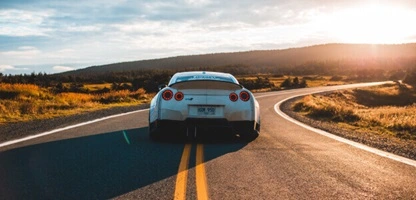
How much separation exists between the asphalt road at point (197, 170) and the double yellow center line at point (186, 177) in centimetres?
1

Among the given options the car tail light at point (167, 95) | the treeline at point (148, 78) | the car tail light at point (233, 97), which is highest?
the car tail light at point (167, 95)

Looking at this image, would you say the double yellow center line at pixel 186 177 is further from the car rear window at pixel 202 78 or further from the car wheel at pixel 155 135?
the car rear window at pixel 202 78

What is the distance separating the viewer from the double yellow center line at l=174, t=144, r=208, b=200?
4658 millimetres

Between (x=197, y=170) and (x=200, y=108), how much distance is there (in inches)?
99.2

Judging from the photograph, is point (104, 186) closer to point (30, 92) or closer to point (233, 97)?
point (233, 97)

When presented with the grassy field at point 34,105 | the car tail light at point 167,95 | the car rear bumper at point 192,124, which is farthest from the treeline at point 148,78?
the car rear bumper at point 192,124

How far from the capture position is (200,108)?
27.5 feet

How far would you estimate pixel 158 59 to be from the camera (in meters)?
193

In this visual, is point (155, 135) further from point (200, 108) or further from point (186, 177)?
point (186, 177)

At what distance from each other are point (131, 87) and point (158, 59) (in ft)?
478

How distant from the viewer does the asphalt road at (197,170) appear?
4785 mm

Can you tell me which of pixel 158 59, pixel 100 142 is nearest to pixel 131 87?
pixel 100 142

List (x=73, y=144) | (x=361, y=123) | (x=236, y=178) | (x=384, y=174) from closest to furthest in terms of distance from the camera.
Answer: (x=236, y=178) < (x=384, y=174) < (x=73, y=144) < (x=361, y=123)

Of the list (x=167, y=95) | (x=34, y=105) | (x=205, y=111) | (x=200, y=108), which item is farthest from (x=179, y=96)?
(x=34, y=105)
